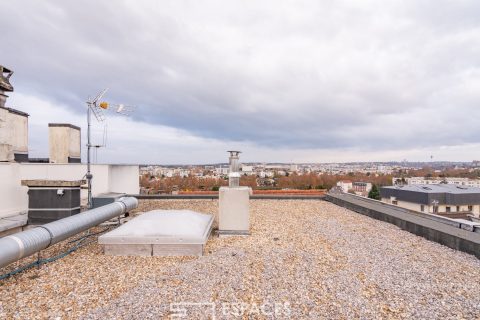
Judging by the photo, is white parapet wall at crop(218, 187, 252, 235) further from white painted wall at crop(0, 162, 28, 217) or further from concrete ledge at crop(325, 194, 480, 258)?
white painted wall at crop(0, 162, 28, 217)

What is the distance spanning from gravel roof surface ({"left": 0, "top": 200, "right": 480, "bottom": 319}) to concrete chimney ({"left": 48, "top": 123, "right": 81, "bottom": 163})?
5.45 m

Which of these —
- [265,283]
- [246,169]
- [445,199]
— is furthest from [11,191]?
[445,199]

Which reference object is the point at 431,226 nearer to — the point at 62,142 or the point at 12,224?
the point at 12,224

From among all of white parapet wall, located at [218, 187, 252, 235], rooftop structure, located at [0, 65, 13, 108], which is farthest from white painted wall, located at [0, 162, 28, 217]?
white parapet wall, located at [218, 187, 252, 235]

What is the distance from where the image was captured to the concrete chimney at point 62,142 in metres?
9.98

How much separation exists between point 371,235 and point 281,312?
4372 millimetres

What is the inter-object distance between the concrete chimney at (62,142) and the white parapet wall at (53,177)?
1.14 m

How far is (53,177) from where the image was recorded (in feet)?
30.1

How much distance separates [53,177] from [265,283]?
8.52 m

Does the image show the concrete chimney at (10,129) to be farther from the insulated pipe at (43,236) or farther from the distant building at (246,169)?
the distant building at (246,169)

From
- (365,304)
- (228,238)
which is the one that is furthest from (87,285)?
(365,304)

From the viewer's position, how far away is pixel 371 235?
6672 mm

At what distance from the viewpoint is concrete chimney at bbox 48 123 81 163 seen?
32.7 feet

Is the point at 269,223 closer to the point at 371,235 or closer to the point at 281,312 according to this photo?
the point at 371,235
